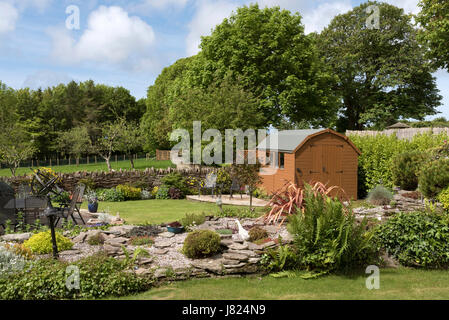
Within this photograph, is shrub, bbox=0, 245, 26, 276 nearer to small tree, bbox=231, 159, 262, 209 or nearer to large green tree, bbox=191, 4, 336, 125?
small tree, bbox=231, 159, 262, 209

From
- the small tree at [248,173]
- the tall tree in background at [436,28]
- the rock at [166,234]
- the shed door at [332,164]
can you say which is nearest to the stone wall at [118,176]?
the shed door at [332,164]

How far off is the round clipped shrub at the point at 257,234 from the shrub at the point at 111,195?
30.1 feet

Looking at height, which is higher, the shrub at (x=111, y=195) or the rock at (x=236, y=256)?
the shrub at (x=111, y=195)

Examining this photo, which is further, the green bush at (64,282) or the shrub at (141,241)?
the shrub at (141,241)

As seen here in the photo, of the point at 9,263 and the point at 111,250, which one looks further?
the point at 111,250

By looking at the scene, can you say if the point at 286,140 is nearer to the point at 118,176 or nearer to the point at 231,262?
the point at 118,176

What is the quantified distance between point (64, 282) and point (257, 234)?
3.55 metres

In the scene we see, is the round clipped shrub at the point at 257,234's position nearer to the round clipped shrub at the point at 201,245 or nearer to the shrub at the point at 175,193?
the round clipped shrub at the point at 201,245

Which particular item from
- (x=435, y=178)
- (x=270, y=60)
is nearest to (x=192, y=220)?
(x=435, y=178)

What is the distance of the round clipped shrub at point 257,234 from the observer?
7250 mm

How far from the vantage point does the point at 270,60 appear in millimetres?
23406

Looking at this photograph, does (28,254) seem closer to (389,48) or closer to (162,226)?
(162,226)

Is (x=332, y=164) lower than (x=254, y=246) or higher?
higher

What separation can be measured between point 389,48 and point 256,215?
2637 centimetres
